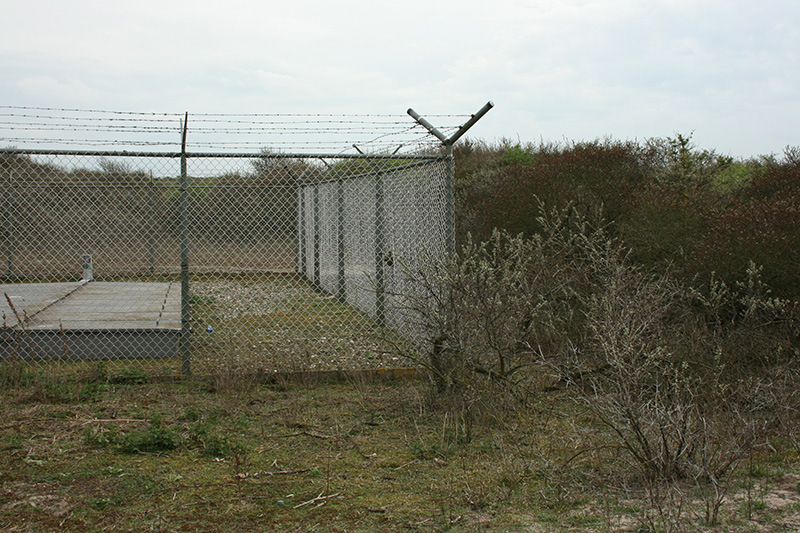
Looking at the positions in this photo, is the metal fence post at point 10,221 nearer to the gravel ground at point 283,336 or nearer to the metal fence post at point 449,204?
the gravel ground at point 283,336

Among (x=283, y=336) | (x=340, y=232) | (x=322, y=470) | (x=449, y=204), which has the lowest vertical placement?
(x=322, y=470)

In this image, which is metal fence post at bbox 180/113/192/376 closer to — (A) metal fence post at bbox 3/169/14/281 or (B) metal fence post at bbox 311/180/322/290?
(A) metal fence post at bbox 3/169/14/281

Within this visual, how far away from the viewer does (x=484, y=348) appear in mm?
4609

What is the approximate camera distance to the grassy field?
3035mm

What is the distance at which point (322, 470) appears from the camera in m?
3.76

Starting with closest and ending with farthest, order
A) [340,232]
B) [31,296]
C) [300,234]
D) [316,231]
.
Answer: [340,232] < [31,296] < [300,234] < [316,231]

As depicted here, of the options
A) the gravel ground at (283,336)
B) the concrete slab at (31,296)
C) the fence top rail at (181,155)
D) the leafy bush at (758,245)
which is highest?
the fence top rail at (181,155)

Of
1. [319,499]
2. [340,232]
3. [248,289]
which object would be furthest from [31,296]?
[319,499]

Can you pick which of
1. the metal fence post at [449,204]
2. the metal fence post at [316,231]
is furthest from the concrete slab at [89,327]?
the metal fence post at [449,204]

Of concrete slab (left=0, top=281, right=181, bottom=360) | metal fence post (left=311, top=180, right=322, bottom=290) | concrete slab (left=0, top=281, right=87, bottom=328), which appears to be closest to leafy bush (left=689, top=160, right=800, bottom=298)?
concrete slab (left=0, top=281, right=181, bottom=360)

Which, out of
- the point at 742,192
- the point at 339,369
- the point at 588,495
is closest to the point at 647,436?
the point at 588,495

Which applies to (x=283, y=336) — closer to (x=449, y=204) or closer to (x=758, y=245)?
(x=449, y=204)

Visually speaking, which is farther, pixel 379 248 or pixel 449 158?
pixel 379 248

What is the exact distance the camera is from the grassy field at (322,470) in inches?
119
